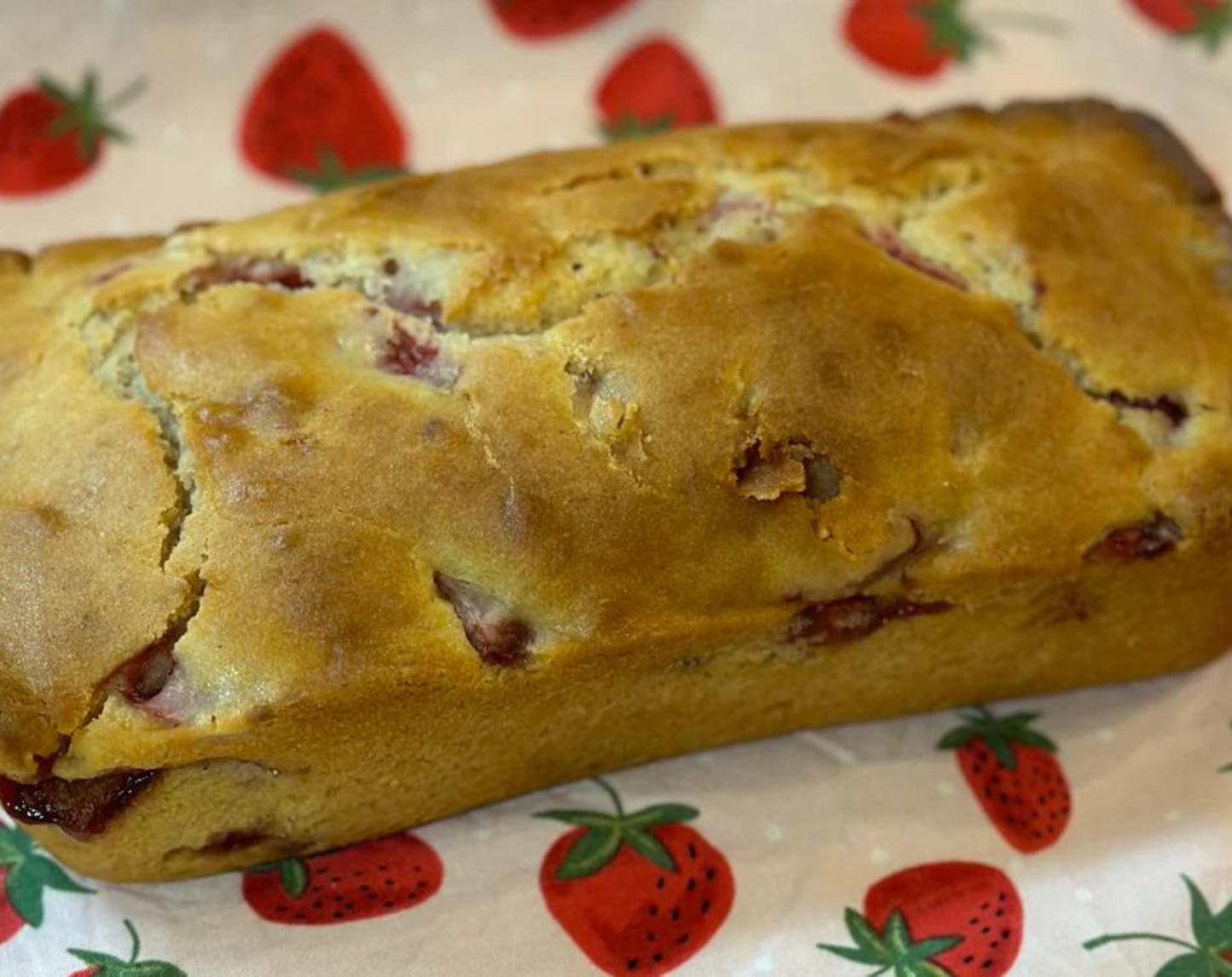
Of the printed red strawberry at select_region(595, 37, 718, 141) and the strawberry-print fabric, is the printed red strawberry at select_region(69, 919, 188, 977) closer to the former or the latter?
the strawberry-print fabric

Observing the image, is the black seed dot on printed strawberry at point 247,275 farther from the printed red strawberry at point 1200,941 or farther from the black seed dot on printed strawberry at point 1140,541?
the printed red strawberry at point 1200,941

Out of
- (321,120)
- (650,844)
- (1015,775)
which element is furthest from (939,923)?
(321,120)

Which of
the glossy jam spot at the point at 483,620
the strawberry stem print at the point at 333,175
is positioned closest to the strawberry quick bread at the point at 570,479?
the glossy jam spot at the point at 483,620

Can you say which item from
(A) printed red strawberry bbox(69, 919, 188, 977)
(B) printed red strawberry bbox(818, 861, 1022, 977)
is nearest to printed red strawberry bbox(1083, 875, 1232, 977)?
(B) printed red strawberry bbox(818, 861, 1022, 977)

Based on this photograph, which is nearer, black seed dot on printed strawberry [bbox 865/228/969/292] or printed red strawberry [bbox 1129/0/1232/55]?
black seed dot on printed strawberry [bbox 865/228/969/292]

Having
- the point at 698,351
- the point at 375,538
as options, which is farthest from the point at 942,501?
the point at 375,538

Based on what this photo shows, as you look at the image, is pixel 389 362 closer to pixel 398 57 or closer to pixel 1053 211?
pixel 1053 211

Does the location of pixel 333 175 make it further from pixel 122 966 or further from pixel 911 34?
pixel 122 966
